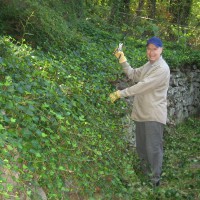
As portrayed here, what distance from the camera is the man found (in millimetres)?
5586

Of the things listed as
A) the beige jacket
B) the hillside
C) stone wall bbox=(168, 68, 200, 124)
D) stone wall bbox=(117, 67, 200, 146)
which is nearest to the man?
the beige jacket

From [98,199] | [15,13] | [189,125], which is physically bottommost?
[189,125]

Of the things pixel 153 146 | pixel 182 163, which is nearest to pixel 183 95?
pixel 182 163

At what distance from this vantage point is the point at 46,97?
13.4 ft

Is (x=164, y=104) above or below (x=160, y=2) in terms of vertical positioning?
below

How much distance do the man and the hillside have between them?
26cm

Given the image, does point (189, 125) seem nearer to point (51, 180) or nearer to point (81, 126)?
point (81, 126)

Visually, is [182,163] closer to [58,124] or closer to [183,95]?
[58,124]

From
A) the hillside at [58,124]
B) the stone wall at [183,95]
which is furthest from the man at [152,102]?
the stone wall at [183,95]

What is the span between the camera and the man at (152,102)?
5.59 meters

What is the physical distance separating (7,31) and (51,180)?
13.1 ft

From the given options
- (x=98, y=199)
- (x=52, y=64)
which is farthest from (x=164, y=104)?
(x=98, y=199)

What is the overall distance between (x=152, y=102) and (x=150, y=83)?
31 centimetres

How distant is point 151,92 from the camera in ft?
18.8
